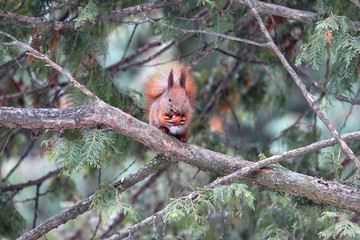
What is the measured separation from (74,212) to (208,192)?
0.59 meters

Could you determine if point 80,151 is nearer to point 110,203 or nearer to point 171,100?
point 110,203

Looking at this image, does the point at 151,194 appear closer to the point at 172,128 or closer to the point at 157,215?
the point at 172,128

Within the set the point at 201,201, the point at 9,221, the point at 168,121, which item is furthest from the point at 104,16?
the point at 9,221

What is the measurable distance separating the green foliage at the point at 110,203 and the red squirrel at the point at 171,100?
0.54m

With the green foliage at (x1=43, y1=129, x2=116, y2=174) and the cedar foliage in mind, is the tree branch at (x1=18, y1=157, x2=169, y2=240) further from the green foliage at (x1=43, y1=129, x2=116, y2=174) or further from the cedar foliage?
the green foliage at (x1=43, y1=129, x2=116, y2=174)

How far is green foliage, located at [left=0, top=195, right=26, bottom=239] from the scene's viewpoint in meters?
2.71

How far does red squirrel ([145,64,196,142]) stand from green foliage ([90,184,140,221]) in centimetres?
54

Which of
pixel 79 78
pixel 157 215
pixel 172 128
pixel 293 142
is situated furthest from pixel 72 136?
pixel 293 142

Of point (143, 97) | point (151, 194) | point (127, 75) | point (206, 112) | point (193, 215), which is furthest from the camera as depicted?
point (127, 75)

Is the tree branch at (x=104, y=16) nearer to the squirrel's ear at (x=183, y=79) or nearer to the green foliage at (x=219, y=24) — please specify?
the green foliage at (x=219, y=24)

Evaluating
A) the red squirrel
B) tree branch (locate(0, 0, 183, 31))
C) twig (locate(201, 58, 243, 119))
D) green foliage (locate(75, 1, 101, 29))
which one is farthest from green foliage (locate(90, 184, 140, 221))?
twig (locate(201, 58, 243, 119))

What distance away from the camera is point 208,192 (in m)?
1.83

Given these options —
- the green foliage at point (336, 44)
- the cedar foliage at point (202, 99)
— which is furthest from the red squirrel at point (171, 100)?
the green foliage at point (336, 44)

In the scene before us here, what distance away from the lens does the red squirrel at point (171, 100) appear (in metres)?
2.41
